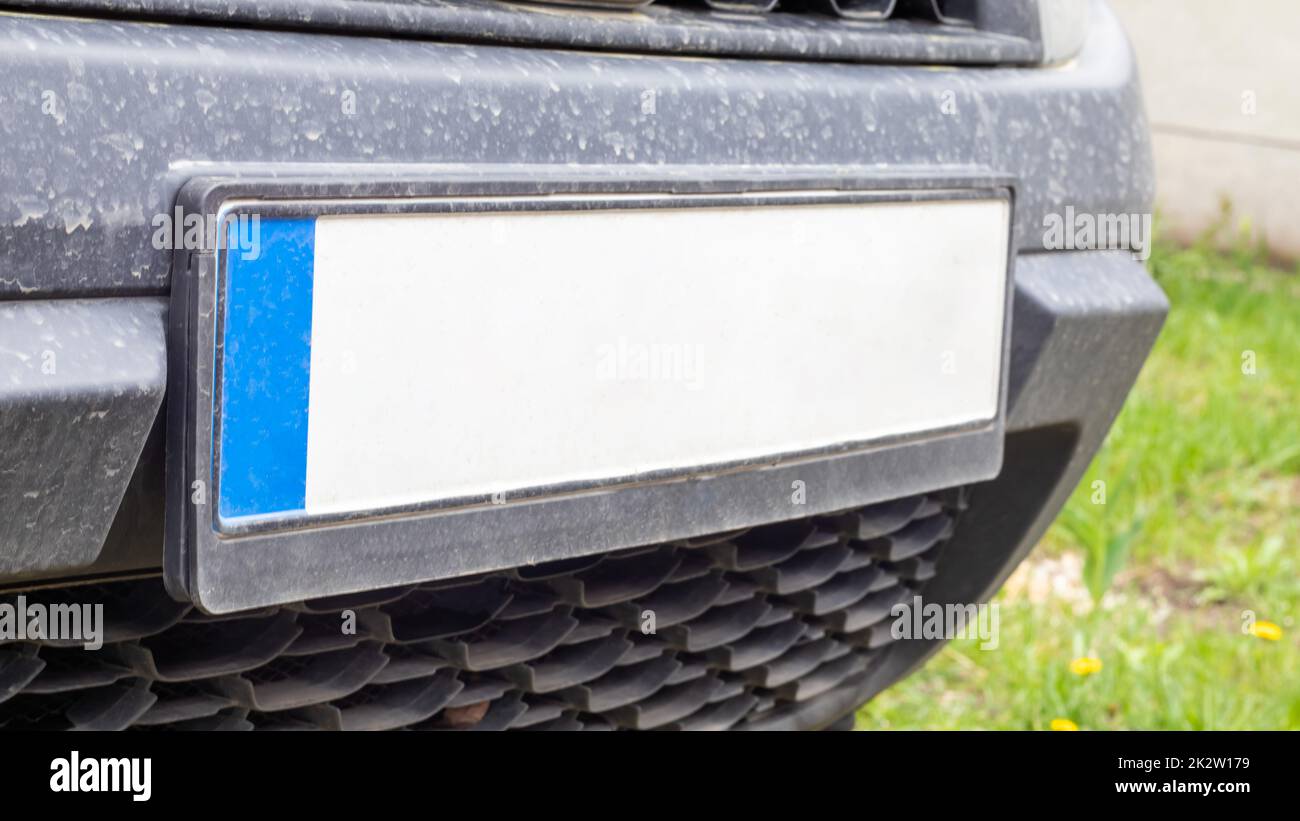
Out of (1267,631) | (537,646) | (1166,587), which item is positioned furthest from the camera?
(1166,587)

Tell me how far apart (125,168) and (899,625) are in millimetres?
944

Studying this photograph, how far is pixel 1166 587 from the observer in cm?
257

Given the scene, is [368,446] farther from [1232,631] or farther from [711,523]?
[1232,631]

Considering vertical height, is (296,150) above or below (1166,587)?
above

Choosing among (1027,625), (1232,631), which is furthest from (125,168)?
(1232,631)

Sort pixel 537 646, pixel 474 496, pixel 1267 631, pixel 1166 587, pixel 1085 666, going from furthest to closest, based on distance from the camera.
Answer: pixel 1166 587, pixel 1267 631, pixel 1085 666, pixel 537 646, pixel 474 496

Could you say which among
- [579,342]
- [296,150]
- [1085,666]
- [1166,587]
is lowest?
[1085,666]

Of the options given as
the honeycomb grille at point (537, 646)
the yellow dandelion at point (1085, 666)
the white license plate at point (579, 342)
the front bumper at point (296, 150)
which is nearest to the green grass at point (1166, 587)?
the yellow dandelion at point (1085, 666)

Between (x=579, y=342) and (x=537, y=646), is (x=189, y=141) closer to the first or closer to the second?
(x=579, y=342)

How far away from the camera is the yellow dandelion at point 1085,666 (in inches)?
80.2

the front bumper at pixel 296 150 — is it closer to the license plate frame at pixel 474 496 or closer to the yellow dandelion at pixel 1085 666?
the license plate frame at pixel 474 496

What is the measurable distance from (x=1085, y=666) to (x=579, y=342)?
132cm

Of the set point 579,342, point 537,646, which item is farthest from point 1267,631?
point 579,342

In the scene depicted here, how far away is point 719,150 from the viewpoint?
1048mm
